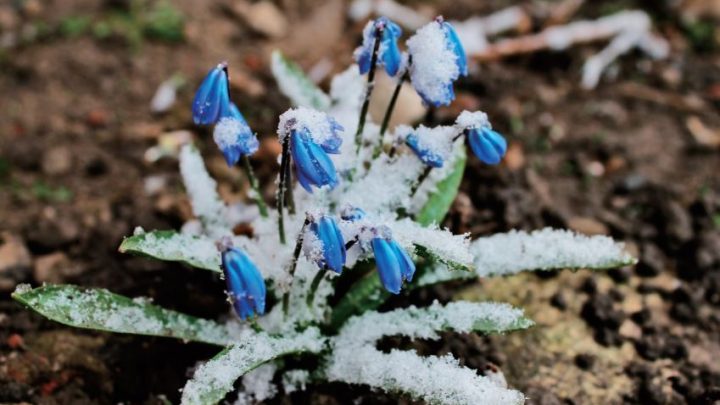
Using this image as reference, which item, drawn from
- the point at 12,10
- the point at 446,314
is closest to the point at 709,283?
the point at 446,314

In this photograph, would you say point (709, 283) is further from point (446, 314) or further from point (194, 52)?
point (194, 52)

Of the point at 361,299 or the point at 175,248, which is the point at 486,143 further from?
the point at 175,248

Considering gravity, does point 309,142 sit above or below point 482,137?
above

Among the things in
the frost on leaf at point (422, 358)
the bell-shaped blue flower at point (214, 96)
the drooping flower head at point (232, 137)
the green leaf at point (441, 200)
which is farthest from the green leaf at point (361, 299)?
the bell-shaped blue flower at point (214, 96)

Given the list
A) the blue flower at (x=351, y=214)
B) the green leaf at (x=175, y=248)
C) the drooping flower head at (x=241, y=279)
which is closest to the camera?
the drooping flower head at (x=241, y=279)

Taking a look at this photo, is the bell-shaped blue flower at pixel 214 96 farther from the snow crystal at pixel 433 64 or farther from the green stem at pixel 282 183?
the snow crystal at pixel 433 64

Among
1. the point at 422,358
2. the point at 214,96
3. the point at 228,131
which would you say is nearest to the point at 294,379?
the point at 422,358
